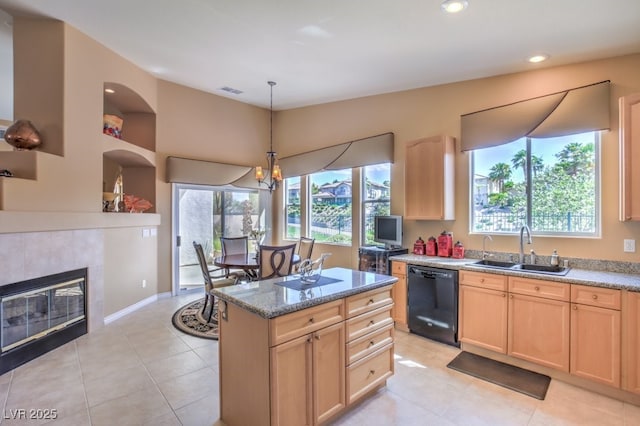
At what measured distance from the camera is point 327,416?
2.08 m

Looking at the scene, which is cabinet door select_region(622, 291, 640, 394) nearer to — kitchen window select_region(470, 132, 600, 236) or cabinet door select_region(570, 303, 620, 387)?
cabinet door select_region(570, 303, 620, 387)

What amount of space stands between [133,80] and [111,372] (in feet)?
12.4

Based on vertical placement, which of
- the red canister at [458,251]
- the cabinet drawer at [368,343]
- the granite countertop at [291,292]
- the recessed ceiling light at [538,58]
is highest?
the recessed ceiling light at [538,58]

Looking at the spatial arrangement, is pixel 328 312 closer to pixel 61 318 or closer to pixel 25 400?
pixel 25 400

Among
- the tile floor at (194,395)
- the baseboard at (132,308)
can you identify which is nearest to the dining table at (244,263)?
the tile floor at (194,395)

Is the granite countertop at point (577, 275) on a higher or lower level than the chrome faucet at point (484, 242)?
lower

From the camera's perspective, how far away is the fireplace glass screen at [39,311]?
117 inches

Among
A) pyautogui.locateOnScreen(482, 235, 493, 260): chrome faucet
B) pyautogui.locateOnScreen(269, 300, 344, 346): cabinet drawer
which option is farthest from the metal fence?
pyautogui.locateOnScreen(269, 300, 344, 346): cabinet drawer

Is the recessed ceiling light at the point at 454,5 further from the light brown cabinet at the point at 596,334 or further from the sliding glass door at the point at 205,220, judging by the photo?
the sliding glass door at the point at 205,220

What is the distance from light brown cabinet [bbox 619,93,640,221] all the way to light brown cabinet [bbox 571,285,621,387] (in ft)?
2.41

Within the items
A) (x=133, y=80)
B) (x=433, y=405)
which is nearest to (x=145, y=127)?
(x=133, y=80)

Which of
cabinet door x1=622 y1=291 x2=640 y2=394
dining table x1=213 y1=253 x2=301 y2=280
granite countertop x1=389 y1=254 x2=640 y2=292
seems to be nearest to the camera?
cabinet door x1=622 y1=291 x2=640 y2=394

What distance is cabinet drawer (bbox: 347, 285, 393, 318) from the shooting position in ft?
7.41

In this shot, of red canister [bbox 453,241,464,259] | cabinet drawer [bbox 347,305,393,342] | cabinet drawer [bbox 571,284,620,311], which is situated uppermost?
red canister [bbox 453,241,464,259]
